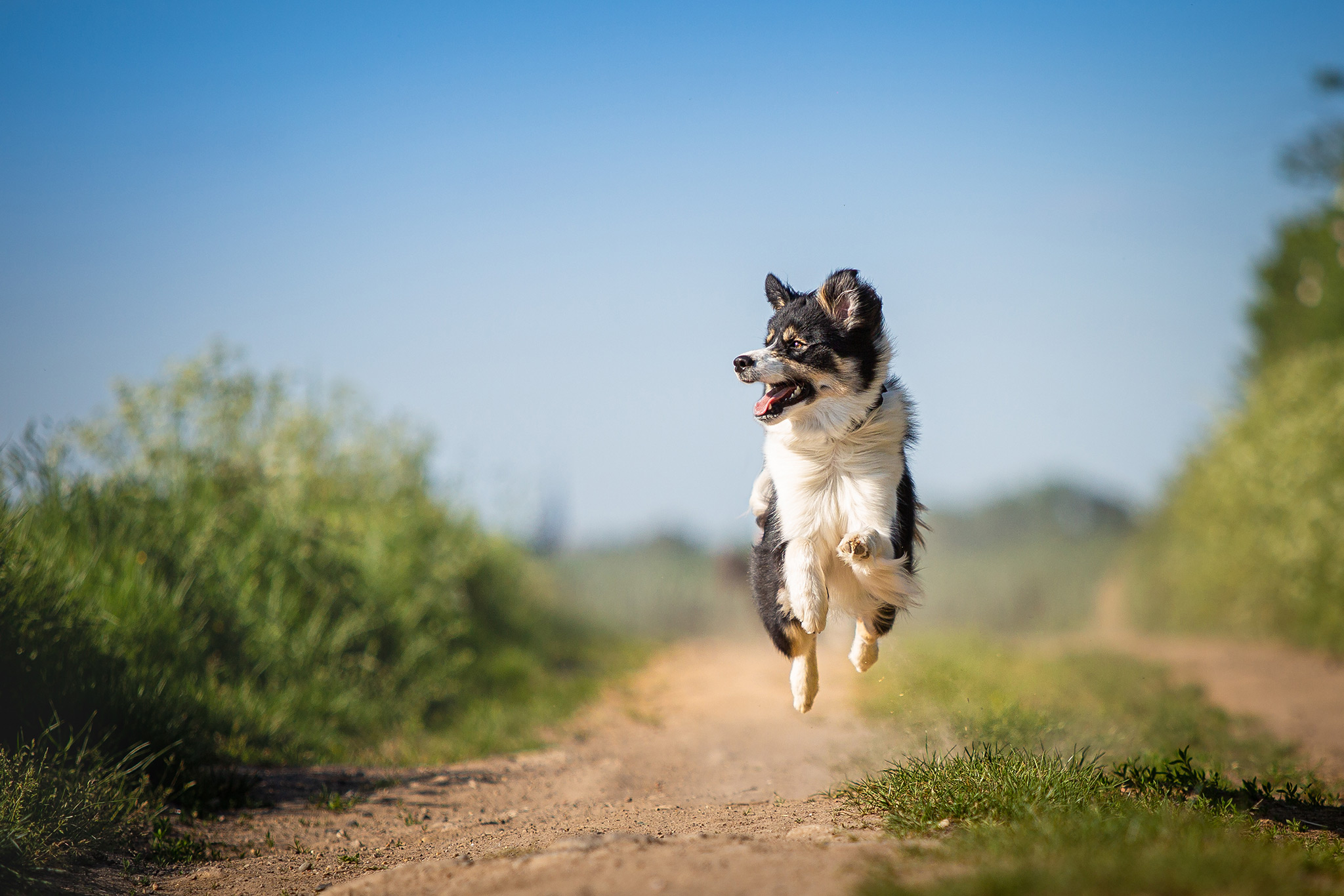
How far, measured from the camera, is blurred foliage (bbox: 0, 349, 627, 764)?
646cm

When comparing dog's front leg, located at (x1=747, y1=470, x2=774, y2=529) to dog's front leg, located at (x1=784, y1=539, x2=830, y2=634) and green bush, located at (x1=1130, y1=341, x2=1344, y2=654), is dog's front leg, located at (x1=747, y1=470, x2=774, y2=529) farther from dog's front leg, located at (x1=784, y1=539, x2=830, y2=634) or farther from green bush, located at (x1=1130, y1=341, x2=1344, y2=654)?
green bush, located at (x1=1130, y1=341, x2=1344, y2=654)

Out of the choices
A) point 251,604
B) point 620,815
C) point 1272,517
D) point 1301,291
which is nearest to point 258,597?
point 251,604

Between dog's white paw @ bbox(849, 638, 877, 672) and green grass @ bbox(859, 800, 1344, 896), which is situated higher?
dog's white paw @ bbox(849, 638, 877, 672)

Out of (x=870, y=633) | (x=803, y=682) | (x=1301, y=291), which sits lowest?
(x=803, y=682)

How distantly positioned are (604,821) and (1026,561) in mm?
25212

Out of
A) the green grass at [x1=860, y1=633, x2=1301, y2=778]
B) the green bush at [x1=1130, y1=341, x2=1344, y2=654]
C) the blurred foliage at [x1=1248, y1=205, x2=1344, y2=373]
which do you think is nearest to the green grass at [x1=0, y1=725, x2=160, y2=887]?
the green grass at [x1=860, y1=633, x2=1301, y2=778]

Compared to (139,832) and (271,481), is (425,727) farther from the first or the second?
(139,832)

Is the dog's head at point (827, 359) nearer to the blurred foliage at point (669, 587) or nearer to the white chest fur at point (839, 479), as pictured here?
the white chest fur at point (839, 479)

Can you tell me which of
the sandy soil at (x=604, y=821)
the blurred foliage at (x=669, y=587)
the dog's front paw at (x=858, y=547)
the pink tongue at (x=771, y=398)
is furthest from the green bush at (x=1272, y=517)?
the pink tongue at (x=771, y=398)

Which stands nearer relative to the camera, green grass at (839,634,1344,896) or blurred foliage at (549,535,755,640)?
green grass at (839,634,1344,896)

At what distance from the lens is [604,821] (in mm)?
5430

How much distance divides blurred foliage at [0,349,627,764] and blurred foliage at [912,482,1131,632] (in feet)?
44.9

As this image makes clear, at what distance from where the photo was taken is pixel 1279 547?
15.1 meters

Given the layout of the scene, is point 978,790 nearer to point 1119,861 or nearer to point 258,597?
point 1119,861
